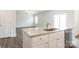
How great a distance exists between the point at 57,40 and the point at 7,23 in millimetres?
589

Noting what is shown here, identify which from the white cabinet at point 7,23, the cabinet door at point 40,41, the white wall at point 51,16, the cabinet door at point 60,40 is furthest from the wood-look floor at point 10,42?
the cabinet door at point 60,40

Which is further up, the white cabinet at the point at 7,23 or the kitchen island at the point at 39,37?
the white cabinet at the point at 7,23

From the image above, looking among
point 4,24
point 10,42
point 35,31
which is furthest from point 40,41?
point 4,24

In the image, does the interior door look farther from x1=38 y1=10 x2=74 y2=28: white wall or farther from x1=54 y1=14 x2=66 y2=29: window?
x1=54 y1=14 x2=66 y2=29: window

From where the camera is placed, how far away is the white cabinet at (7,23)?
1185mm

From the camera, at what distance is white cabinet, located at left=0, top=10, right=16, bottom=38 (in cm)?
118

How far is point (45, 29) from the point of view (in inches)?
48.1

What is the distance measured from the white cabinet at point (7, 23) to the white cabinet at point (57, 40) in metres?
0.43

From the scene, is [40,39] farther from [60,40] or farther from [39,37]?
[60,40]

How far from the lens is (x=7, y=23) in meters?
1.20

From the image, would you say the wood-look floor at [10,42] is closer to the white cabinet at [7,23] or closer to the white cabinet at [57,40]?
the white cabinet at [7,23]
